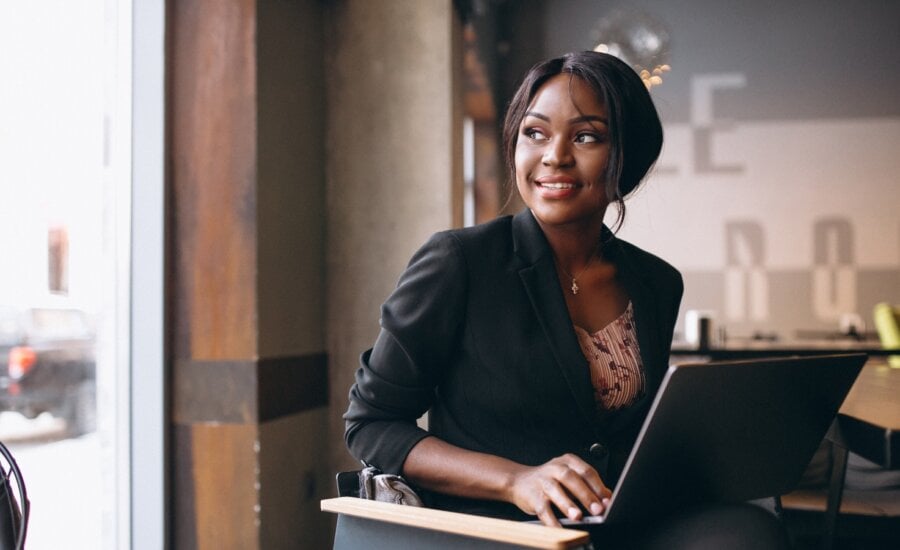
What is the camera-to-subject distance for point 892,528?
1725 mm

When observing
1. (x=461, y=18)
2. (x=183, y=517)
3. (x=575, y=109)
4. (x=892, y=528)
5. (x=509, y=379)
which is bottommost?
(x=183, y=517)

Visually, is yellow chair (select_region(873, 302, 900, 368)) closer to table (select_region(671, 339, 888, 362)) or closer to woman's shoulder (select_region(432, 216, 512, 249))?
table (select_region(671, 339, 888, 362))

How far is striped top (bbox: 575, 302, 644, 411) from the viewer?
1349 millimetres

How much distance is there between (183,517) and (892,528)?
6.33 ft

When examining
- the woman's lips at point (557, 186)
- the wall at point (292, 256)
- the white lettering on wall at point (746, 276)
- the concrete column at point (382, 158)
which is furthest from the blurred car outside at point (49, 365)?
the white lettering on wall at point (746, 276)

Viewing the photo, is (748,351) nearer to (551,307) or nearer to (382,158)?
(382,158)

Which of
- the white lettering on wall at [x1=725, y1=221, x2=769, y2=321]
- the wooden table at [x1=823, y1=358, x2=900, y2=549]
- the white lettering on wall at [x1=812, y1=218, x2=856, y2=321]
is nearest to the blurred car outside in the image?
the wooden table at [x1=823, y1=358, x2=900, y2=549]

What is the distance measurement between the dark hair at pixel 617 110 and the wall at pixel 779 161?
5.36m

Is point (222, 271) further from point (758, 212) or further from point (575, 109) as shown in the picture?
point (758, 212)

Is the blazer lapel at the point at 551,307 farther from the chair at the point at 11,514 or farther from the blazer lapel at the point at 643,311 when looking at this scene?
the chair at the point at 11,514

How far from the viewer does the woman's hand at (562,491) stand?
1026 mm

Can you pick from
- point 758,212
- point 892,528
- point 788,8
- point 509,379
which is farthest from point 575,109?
point 788,8

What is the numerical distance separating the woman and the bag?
1.5 inches

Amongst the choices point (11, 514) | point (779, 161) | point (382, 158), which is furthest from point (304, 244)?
point (779, 161)
